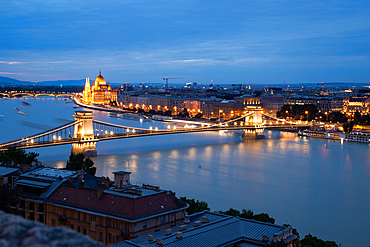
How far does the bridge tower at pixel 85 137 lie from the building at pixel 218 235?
12.3 m

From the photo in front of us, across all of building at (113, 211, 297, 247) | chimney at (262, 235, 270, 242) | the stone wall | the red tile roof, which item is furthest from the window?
the stone wall

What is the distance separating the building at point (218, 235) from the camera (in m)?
5.39

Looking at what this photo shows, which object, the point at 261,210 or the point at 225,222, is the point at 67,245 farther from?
the point at 261,210

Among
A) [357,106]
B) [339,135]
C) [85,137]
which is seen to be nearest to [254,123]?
[339,135]

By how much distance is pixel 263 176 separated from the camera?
14891 mm

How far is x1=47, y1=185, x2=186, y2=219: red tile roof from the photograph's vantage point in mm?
6797

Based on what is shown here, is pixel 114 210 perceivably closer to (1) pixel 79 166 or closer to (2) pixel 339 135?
(1) pixel 79 166

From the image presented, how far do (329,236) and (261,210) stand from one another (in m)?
2.08

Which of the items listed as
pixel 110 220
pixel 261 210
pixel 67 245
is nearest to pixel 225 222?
pixel 110 220

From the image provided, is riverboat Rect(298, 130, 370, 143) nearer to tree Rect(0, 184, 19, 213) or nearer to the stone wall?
tree Rect(0, 184, 19, 213)

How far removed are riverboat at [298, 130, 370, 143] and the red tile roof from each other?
22095 millimetres

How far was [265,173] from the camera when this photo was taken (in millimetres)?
15492

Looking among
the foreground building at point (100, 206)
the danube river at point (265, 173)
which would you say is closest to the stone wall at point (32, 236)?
the foreground building at point (100, 206)

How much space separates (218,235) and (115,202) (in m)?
2.06
